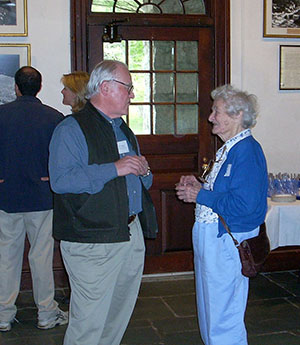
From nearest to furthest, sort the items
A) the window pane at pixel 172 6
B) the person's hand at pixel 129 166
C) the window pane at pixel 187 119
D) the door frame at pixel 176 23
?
the person's hand at pixel 129 166, the door frame at pixel 176 23, the window pane at pixel 172 6, the window pane at pixel 187 119

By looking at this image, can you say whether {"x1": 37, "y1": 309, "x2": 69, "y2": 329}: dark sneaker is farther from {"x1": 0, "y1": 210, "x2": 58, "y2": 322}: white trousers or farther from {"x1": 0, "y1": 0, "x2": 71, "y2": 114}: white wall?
{"x1": 0, "y1": 0, "x2": 71, "y2": 114}: white wall

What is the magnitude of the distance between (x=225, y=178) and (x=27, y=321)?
1906 millimetres

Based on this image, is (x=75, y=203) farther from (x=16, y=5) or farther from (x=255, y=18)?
(x=255, y=18)

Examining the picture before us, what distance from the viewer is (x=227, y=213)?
2689 millimetres

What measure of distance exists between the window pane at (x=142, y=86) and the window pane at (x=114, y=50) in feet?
0.66

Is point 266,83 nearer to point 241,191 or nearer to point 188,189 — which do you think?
point 188,189

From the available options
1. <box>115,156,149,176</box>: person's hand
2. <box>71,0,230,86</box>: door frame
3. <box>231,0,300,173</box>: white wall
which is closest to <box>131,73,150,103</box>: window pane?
<box>71,0,230,86</box>: door frame

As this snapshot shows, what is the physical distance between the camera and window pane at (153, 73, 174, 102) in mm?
4777

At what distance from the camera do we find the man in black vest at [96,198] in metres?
2.42

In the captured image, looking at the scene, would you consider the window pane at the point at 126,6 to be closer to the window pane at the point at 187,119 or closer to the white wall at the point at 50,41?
the white wall at the point at 50,41

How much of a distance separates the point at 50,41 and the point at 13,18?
1.09 feet

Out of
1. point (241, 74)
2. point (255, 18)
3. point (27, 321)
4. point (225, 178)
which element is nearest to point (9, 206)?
point (27, 321)

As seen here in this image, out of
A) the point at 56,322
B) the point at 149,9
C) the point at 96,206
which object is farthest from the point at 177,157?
the point at 96,206

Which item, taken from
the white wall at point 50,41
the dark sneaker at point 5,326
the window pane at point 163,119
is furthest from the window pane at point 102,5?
the dark sneaker at point 5,326
